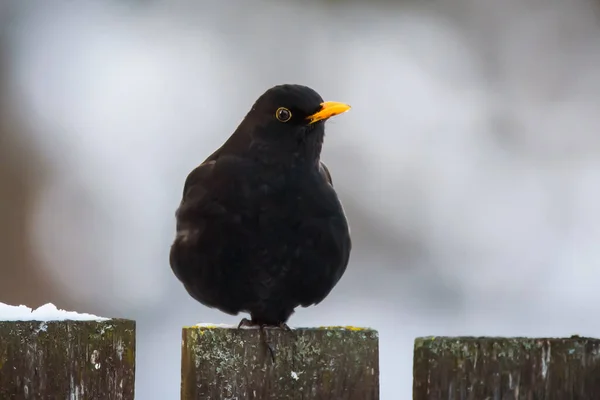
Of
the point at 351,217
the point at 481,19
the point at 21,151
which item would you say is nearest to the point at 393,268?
the point at 351,217

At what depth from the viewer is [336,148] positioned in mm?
8727

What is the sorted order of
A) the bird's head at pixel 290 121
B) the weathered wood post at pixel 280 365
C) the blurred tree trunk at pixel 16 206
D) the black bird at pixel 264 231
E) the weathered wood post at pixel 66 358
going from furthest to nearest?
the blurred tree trunk at pixel 16 206
the bird's head at pixel 290 121
the black bird at pixel 264 231
the weathered wood post at pixel 280 365
the weathered wood post at pixel 66 358

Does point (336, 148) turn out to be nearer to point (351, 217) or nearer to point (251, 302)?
point (351, 217)

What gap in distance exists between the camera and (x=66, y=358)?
285 centimetres

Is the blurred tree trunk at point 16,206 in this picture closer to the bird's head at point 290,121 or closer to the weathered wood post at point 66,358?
the bird's head at point 290,121

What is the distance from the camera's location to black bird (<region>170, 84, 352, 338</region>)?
395cm

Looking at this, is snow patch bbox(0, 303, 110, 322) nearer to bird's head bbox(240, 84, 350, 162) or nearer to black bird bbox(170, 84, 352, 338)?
black bird bbox(170, 84, 352, 338)

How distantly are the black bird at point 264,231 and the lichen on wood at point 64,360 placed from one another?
1079 millimetres

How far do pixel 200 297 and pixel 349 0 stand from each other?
19.5ft

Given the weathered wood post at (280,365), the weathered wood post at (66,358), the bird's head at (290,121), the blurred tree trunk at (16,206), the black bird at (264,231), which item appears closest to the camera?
the weathered wood post at (66,358)

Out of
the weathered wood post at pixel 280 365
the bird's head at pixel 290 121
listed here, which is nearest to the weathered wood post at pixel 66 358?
the weathered wood post at pixel 280 365

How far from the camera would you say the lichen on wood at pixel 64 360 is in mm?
2830

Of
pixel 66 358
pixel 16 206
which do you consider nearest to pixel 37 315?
pixel 66 358

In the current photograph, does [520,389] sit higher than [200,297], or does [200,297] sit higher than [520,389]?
[200,297]
